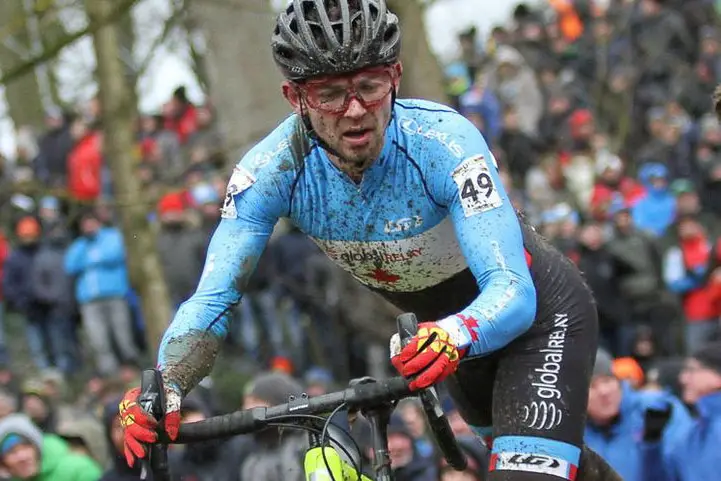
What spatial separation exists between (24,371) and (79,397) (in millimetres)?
2011

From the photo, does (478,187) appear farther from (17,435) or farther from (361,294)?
(361,294)

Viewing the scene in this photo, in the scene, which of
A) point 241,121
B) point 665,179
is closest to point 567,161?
point 665,179

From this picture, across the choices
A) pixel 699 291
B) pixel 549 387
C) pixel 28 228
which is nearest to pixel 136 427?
pixel 549 387

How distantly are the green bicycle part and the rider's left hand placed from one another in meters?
0.39

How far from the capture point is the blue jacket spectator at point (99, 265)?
15477 millimetres

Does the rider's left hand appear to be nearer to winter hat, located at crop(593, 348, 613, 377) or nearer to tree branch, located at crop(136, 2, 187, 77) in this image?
winter hat, located at crop(593, 348, 613, 377)

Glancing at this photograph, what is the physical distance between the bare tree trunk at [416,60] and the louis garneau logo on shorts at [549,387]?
681 centimetres

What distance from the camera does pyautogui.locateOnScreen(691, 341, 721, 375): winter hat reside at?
8055 mm

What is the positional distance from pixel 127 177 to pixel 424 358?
26.5ft

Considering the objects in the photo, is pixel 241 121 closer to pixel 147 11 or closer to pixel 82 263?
pixel 82 263

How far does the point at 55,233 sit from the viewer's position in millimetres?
16328

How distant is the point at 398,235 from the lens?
5305mm

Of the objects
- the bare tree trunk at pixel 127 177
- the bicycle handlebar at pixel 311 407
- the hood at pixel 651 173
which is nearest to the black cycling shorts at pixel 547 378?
the bicycle handlebar at pixel 311 407

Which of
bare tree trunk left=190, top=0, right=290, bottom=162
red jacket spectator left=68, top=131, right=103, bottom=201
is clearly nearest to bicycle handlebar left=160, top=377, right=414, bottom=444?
bare tree trunk left=190, top=0, right=290, bottom=162
